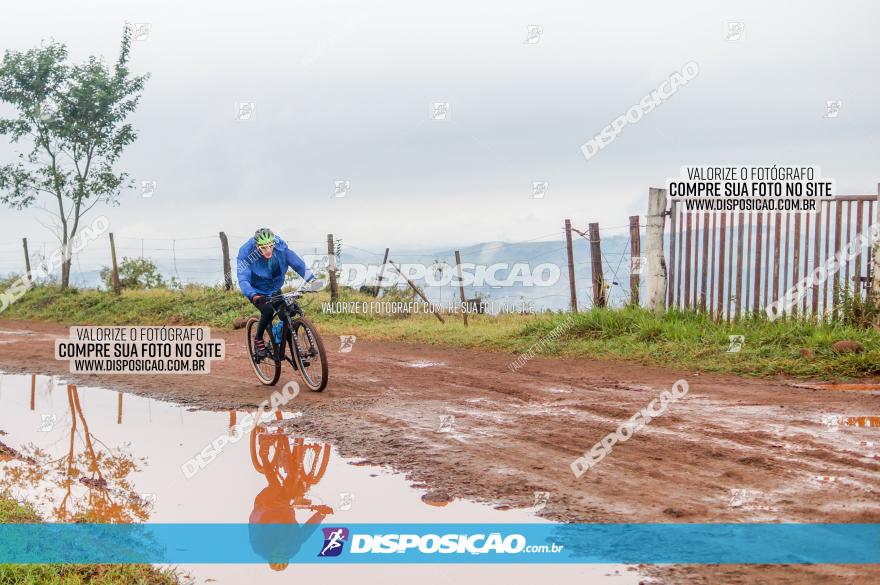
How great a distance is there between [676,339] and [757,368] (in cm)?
195

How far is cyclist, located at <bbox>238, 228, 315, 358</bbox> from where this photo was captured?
415 inches

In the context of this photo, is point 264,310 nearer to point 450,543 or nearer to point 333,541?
point 333,541

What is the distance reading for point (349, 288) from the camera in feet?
77.2

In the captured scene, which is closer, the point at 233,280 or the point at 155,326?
the point at 155,326

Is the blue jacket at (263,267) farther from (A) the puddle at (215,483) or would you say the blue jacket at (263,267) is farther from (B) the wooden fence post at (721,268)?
(B) the wooden fence post at (721,268)

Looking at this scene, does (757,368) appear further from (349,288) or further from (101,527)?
(349,288)

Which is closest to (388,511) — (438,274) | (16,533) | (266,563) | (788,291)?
(266,563)

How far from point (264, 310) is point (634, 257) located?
7281 mm

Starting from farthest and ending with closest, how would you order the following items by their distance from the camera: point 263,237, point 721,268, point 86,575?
point 721,268
point 263,237
point 86,575

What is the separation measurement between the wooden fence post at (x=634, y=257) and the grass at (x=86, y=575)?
11.6m

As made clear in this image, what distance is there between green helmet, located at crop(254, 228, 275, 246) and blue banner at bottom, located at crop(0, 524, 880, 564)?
5409 millimetres

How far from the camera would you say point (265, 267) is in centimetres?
1076

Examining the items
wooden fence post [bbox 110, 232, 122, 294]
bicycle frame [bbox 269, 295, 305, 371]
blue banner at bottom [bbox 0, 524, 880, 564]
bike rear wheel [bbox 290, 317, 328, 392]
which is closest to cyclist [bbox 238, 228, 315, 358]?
bicycle frame [bbox 269, 295, 305, 371]

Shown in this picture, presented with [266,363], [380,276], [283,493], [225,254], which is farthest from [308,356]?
[225,254]
